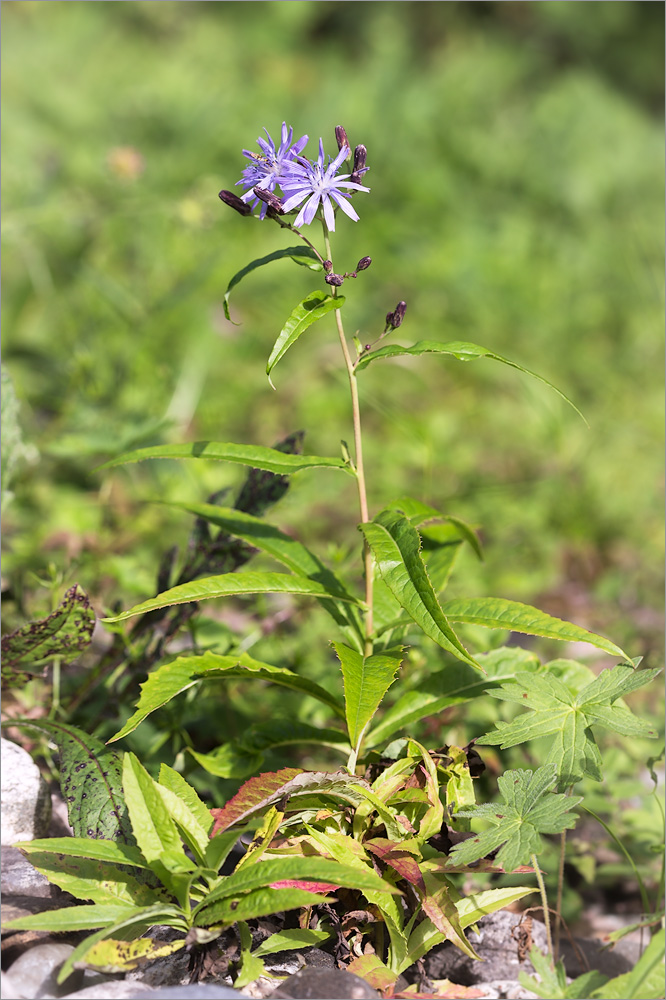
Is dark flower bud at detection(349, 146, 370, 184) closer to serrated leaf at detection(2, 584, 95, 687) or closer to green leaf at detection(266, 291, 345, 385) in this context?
green leaf at detection(266, 291, 345, 385)

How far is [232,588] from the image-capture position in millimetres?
1658

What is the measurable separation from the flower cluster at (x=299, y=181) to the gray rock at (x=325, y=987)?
49.9 inches

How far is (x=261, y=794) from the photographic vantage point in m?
1.59

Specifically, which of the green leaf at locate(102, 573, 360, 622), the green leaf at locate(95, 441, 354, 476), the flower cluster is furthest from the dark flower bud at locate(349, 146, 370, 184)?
the green leaf at locate(102, 573, 360, 622)

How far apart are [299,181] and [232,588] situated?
2.51 ft

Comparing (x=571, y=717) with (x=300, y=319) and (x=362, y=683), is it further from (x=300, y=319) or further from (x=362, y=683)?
(x=300, y=319)

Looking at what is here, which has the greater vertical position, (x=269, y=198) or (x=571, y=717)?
(x=269, y=198)

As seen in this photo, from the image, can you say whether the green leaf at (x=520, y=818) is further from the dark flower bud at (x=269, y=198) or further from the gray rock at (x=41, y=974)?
the dark flower bud at (x=269, y=198)

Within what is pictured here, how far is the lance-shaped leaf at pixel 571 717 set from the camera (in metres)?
1.53

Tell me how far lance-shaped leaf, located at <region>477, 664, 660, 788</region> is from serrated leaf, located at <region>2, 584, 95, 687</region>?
0.89 metres

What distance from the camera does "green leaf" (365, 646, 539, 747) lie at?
1.83 meters

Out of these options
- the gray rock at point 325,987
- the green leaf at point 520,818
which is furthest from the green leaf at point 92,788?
the green leaf at point 520,818

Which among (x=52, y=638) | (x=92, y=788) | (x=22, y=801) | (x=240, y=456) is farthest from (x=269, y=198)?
(x=22, y=801)

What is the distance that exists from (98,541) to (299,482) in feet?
2.51
